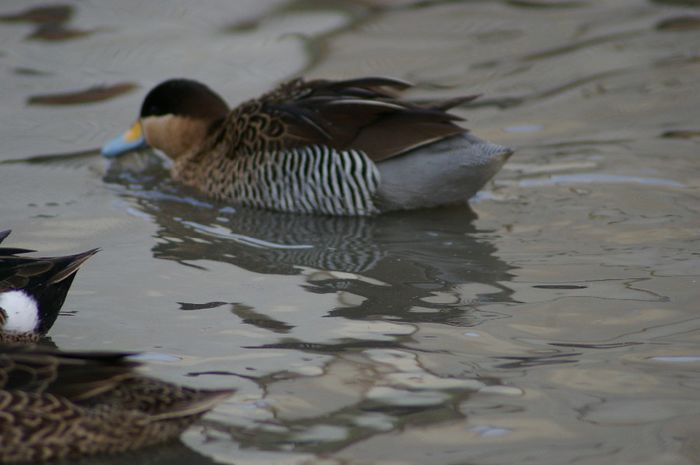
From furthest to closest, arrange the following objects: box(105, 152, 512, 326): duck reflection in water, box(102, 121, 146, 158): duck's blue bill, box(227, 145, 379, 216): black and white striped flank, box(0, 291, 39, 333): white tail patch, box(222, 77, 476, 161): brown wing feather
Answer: box(102, 121, 146, 158): duck's blue bill
box(227, 145, 379, 216): black and white striped flank
box(222, 77, 476, 161): brown wing feather
box(105, 152, 512, 326): duck reflection in water
box(0, 291, 39, 333): white tail patch

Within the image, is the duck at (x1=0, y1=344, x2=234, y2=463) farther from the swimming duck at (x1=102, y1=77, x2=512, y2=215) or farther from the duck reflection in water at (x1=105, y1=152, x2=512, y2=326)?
the swimming duck at (x1=102, y1=77, x2=512, y2=215)

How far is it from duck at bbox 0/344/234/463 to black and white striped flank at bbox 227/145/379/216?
143 inches

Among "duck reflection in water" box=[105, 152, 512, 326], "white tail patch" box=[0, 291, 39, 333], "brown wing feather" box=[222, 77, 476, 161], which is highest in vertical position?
"brown wing feather" box=[222, 77, 476, 161]

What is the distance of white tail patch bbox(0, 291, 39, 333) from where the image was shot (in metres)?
5.38

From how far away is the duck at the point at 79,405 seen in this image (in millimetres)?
4387

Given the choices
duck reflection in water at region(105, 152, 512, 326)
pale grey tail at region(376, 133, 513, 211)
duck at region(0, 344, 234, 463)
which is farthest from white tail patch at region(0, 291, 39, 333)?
pale grey tail at region(376, 133, 513, 211)

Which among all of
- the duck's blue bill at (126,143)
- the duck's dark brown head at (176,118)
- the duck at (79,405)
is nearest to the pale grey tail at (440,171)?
the duck's dark brown head at (176,118)

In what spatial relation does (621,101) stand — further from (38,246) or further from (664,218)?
(38,246)

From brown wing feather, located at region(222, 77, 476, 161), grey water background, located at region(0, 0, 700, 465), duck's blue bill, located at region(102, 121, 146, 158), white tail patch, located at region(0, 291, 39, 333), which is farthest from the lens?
→ duck's blue bill, located at region(102, 121, 146, 158)

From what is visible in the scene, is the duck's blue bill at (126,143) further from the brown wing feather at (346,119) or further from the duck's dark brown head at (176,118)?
the brown wing feather at (346,119)

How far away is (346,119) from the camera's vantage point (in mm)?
8062

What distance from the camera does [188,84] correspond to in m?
9.23

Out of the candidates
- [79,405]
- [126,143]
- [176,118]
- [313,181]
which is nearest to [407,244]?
[313,181]

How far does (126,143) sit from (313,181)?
183 centimetres
